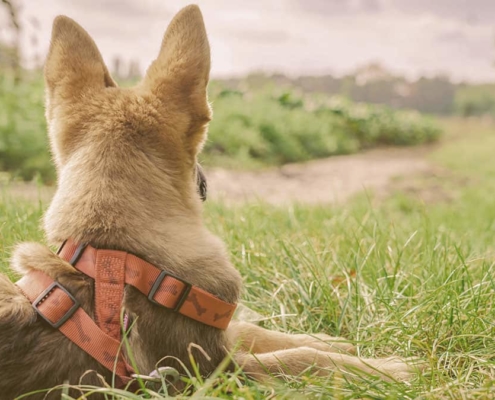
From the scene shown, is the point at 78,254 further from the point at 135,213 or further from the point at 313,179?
the point at 313,179

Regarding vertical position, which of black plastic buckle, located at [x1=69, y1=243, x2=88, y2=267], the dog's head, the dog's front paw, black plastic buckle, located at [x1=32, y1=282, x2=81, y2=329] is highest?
the dog's head

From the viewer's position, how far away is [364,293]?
2.77 m

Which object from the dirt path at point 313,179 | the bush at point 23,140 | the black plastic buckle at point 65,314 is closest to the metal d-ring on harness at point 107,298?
the black plastic buckle at point 65,314

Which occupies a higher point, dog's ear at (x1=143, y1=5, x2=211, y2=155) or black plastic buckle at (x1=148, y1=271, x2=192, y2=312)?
dog's ear at (x1=143, y1=5, x2=211, y2=155)

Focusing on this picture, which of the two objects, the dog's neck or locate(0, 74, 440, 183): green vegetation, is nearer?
the dog's neck

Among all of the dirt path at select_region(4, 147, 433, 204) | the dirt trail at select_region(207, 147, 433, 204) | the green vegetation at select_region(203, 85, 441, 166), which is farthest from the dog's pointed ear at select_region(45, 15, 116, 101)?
the green vegetation at select_region(203, 85, 441, 166)

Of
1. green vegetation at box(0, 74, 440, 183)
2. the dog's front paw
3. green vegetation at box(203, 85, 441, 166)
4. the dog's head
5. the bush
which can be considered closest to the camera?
the dog's head

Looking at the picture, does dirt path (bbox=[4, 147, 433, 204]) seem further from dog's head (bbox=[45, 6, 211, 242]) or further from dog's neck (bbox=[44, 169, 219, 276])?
dog's neck (bbox=[44, 169, 219, 276])

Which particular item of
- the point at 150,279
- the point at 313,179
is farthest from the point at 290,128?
the point at 150,279

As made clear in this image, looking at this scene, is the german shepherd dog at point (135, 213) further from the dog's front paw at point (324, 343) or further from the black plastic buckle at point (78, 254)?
the dog's front paw at point (324, 343)

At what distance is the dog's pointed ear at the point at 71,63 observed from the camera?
204 centimetres

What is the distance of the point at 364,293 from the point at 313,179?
812 cm

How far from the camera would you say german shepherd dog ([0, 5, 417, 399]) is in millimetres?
1693

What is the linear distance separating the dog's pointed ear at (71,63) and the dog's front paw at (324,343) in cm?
146
